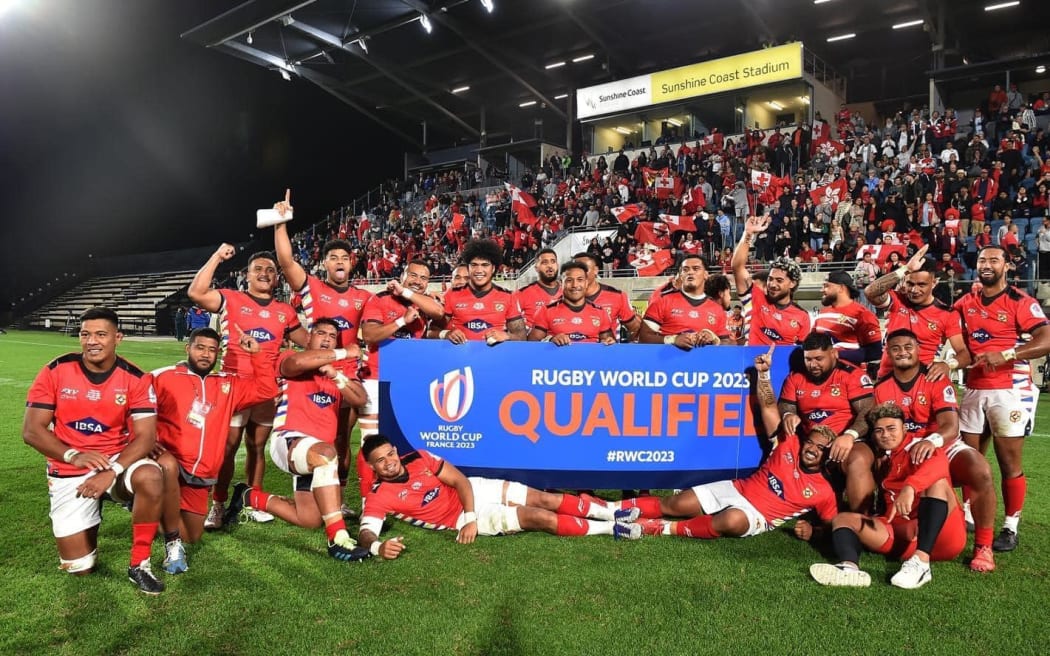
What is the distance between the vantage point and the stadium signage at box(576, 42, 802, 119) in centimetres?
2639

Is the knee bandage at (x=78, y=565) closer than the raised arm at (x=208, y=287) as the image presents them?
Yes

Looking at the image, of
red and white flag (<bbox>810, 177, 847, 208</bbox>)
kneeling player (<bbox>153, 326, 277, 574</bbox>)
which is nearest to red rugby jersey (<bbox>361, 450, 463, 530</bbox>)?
kneeling player (<bbox>153, 326, 277, 574</bbox>)

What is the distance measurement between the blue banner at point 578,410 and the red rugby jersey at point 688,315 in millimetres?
543

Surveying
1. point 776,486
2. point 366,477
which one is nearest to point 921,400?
point 776,486

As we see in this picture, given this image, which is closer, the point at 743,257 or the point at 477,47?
the point at 743,257

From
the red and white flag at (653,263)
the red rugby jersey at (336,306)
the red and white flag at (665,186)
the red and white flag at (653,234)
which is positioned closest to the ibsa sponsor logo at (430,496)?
the red rugby jersey at (336,306)

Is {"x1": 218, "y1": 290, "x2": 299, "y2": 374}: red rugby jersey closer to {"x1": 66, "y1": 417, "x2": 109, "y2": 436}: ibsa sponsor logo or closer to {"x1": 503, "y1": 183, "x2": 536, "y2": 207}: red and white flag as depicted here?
Result: {"x1": 66, "y1": 417, "x2": 109, "y2": 436}: ibsa sponsor logo

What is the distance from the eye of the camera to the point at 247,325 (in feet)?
18.0

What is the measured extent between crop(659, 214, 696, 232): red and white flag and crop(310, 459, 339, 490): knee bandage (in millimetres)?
16555

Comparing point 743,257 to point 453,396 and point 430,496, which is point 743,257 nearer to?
point 453,396

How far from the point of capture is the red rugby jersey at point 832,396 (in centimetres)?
487

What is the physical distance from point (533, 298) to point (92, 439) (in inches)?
151

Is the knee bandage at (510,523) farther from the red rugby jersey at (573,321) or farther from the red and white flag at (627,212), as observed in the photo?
the red and white flag at (627,212)

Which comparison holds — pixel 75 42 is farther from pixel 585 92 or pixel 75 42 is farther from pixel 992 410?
pixel 992 410
